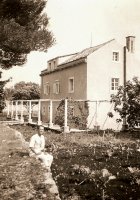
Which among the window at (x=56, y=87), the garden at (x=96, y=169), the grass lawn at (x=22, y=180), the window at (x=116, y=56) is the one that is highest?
the window at (x=116, y=56)

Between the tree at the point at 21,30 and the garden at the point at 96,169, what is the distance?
25.8 feet

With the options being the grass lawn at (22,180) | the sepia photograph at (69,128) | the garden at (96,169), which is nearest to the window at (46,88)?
the sepia photograph at (69,128)

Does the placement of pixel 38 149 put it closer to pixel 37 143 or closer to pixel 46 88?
pixel 37 143

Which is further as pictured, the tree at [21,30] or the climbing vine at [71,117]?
the climbing vine at [71,117]

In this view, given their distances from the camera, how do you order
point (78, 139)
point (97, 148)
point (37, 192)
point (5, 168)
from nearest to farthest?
point (37, 192) → point (5, 168) → point (97, 148) → point (78, 139)

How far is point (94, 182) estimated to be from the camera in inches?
348

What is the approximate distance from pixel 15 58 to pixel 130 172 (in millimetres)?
17198

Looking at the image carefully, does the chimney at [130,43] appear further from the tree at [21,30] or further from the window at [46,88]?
the tree at [21,30]

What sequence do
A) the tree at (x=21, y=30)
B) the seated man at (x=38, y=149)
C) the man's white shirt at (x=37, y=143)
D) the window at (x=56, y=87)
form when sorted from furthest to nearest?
the window at (x=56, y=87), the tree at (x=21, y=30), the man's white shirt at (x=37, y=143), the seated man at (x=38, y=149)

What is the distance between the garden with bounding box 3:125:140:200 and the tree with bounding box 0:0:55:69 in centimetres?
787

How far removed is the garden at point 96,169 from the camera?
26.1 feet

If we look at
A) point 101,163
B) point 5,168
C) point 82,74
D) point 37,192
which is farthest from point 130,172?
point 82,74

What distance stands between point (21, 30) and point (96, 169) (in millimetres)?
13314

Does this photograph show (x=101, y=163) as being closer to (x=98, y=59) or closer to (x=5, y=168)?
(x=5, y=168)
